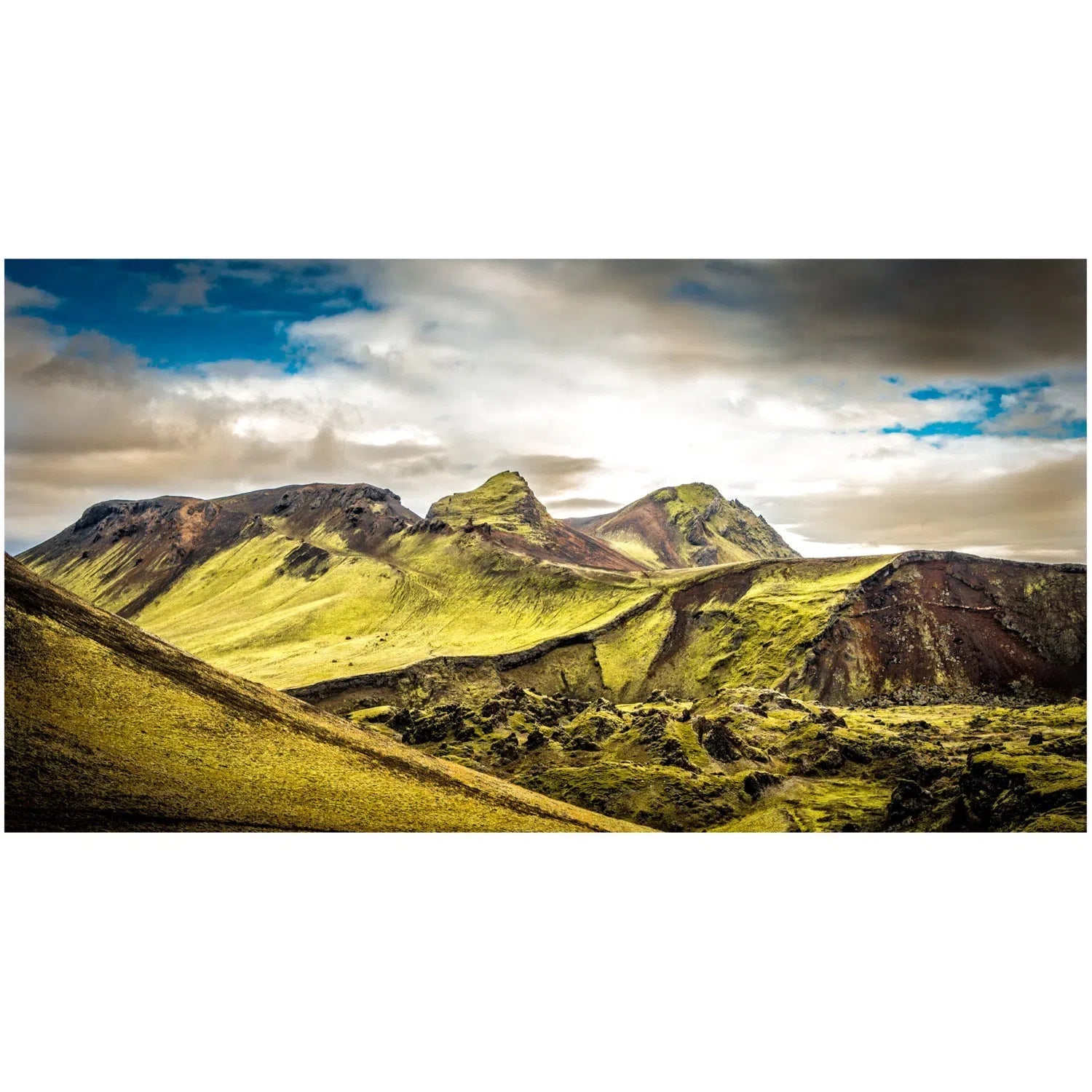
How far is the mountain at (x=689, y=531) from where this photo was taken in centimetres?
14838

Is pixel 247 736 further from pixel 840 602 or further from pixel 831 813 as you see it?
pixel 840 602

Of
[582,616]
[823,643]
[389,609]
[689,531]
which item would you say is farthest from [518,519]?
[689,531]

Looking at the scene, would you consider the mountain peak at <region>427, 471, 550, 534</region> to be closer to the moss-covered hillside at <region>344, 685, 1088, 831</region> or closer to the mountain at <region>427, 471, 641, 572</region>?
the mountain at <region>427, 471, 641, 572</region>

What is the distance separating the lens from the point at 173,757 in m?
22.5

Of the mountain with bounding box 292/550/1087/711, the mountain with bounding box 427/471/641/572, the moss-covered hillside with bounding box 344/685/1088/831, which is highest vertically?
the mountain with bounding box 427/471/641/572

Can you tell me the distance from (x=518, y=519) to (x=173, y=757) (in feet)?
249

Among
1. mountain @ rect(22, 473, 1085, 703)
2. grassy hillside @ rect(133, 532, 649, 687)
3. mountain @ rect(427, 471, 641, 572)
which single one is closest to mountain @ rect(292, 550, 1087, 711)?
mountain @ rect(22, 473, 1085, 703)

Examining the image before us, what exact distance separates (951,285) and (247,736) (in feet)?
82.0

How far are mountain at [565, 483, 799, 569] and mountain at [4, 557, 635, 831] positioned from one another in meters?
118

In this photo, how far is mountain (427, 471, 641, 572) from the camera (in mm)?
92188

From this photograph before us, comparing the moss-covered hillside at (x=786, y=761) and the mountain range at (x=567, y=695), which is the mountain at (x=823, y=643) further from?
the moss-covered hillside at (x=786, y=761)

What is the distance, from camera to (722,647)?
4856 cm

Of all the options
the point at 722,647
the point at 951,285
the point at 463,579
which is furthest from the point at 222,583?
the point at 951,285

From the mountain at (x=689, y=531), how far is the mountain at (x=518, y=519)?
129 ft
